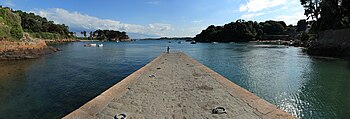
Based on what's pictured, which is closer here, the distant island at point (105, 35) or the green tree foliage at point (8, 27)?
the green tree foliage at point (8, 27)

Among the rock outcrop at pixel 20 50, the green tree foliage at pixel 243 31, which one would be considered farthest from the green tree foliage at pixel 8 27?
the green tree foliage at pixel 243 31

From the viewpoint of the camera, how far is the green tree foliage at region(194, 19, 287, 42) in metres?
130

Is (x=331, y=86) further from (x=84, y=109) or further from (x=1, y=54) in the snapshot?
(x=1, y=54)

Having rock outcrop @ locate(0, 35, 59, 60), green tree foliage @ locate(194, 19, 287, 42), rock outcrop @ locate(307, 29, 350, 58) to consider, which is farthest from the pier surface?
green tree foliage @ locate(194, 19, 287, 42)

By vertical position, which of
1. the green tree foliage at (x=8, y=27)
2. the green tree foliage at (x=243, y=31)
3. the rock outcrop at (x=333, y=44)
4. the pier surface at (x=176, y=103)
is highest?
the green tree foliage at (x=243, y=31)

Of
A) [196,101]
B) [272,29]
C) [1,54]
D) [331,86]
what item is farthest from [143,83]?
[272,29]

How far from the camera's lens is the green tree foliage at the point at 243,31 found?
12975 cm

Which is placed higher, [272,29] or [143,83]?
[272,29]

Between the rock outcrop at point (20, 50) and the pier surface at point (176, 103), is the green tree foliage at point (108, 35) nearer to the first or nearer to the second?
the rock outcrop at point (20, 50)

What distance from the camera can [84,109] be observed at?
7035 millimetres

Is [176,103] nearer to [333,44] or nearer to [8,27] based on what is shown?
[8,27]

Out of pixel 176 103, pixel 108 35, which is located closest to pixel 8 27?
pixel 176 103

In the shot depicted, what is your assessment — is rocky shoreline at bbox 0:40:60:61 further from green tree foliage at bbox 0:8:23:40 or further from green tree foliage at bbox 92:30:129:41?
green tree foliage at bbox 92:30:129:41

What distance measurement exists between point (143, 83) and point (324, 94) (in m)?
10.0
